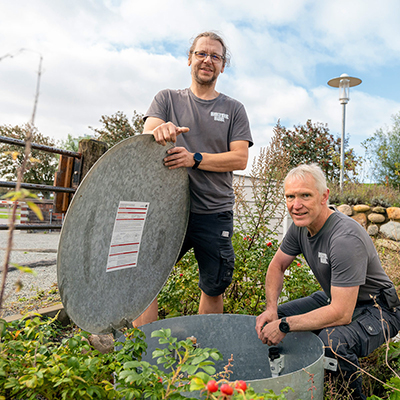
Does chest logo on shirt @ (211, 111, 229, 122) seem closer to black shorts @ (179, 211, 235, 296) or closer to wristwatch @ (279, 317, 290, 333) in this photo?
black shorts @ (179, 211, 235, 296)

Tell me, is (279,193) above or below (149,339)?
above

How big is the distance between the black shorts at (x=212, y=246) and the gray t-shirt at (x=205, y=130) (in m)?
0.07

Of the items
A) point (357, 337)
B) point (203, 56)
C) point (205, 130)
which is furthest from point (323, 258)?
point (203, 56)

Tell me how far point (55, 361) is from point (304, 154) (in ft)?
51.7

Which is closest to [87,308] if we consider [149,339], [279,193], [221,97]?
Result: [149,339]

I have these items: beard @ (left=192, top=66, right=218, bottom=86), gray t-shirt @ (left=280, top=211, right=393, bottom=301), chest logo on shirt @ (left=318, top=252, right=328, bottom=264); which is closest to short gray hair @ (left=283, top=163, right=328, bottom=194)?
gray t-shirt @ (left=280, top=211, right=393, bottom=301)

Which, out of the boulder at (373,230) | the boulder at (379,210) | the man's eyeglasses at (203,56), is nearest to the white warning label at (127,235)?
the man's eyeglasses at (203,56)

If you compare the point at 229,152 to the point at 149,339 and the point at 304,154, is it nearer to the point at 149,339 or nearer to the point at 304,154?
the point at 149,339

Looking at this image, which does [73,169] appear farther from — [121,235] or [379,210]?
[379,210]

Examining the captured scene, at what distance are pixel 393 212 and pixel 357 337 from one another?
663cm

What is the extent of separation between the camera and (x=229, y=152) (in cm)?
229

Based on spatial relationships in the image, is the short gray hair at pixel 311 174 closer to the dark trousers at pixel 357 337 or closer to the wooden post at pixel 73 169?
the dark trousers at pixel 357 337

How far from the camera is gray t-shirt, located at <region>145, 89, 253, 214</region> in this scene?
2.29 meters

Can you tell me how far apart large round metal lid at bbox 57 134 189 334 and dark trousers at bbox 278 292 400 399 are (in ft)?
3.25
